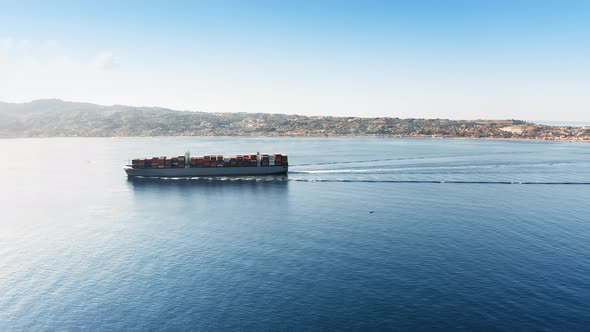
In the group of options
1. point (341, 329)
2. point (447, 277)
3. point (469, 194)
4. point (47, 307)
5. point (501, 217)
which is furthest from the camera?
point (469, 194)

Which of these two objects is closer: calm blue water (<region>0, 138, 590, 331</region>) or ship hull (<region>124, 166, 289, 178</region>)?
calm blue water (<region>0, 138, 590, 331</region>)

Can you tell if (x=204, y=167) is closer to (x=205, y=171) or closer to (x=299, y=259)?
(x=205, y=171)

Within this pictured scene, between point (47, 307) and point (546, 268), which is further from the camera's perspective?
point (546, 268)

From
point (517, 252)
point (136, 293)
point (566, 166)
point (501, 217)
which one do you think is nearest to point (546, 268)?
point (517, 252)

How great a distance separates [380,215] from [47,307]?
192 ft

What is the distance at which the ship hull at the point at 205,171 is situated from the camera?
139250 mm

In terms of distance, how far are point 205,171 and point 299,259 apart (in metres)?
91.3

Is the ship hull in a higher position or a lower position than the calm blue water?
higher

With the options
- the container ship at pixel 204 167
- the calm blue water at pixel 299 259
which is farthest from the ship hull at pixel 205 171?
the calm blue water at pixel 299 259

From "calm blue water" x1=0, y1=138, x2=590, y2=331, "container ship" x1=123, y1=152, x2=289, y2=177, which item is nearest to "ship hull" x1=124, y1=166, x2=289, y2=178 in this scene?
"container ship" x1=123, y1=152, x2=289, y2=177

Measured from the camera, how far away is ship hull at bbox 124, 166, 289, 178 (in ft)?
457

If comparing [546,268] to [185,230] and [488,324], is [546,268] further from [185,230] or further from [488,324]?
[185,230]

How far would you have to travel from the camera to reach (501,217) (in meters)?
77.6

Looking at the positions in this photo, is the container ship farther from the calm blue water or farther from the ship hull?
the calm blue water
